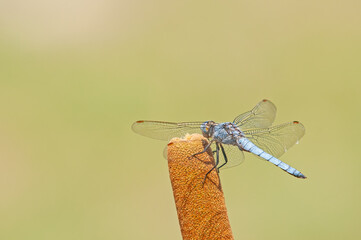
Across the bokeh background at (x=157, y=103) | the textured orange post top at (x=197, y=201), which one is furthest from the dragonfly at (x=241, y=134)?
the bokeh background at (x=157, y=103)

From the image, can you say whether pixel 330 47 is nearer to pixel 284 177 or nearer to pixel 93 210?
pixel 284 177

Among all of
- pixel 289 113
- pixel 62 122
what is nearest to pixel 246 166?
pixel 289 113

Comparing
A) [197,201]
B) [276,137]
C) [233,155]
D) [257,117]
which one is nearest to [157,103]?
[257,117]

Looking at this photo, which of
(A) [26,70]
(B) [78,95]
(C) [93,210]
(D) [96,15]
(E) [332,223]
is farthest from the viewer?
(D) [96,15]

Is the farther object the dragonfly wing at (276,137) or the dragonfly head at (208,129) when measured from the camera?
the dragonfly wing at (276,137)

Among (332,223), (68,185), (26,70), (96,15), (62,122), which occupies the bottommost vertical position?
(332,223)

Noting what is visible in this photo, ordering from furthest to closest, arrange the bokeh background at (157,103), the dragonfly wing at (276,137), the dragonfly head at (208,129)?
1. the bokeh background at (157,103)
2. the dragonfly wing at (276,137)
3. the dragonfly head at (208,129)

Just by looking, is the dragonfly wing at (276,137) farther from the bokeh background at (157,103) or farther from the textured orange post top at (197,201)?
the bokeh background at (157,103)
